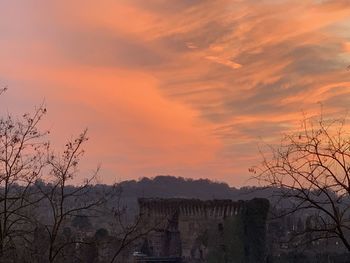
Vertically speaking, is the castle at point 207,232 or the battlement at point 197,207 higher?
the battlement at point 197,207

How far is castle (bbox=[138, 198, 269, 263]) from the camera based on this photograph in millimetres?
53688

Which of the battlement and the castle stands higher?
the battlement

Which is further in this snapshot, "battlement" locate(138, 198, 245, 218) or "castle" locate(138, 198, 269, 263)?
"battlement" locate(138, 198, 245, 218)

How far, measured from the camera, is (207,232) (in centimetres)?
6162

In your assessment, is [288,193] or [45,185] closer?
[288,193]

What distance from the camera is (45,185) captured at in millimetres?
14242

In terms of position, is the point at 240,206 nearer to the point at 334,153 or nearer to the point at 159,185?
the point at 334,153

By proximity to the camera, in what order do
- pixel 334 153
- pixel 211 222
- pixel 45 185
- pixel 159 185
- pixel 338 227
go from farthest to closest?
1. pixel 159 185
2. pixel 211 222
3. pixel 45 185
4. pixel 334 153
5. pixel 338 227

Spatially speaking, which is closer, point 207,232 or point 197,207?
point 207,232

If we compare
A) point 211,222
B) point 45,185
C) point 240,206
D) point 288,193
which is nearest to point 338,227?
point 288,193

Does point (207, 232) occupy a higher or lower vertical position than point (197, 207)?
lower

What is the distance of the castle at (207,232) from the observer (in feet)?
176

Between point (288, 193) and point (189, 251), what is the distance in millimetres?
54932

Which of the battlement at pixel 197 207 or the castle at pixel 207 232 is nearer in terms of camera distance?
the castle at pixel 207 232
